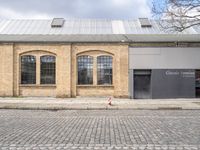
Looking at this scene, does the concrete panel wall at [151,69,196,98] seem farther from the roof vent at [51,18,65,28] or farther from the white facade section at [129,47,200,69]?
the roof vent at [51,18,65,28]

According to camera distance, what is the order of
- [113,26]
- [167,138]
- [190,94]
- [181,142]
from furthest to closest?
[113,26] → [190,94] → [167,138] → [181,142]

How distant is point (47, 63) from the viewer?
3281 cm

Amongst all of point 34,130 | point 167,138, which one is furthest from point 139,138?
point 34,130

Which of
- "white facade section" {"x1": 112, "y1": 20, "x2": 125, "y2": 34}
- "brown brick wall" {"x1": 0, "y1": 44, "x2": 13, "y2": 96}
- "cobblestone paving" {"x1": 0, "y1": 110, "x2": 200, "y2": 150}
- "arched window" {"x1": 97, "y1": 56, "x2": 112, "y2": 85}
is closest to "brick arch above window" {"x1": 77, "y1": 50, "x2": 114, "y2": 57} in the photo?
"arched window" {"x1": 97, "y1": 56, "x2": 112, "y2": 85}

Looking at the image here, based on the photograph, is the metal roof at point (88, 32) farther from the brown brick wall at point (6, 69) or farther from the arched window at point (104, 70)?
the arched window at point (104, 70)

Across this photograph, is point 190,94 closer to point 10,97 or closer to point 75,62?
point 75,62

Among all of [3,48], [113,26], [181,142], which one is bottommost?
[181,142]

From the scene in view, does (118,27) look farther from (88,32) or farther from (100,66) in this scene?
(100,66)

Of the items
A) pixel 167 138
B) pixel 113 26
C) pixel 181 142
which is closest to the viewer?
pixel 181 142

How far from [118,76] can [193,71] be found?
6705 millimetres

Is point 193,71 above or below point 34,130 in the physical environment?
above

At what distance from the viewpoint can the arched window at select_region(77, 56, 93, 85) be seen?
3272cm

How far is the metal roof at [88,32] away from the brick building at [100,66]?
0.62 feet

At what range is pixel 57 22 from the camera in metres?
39.1
